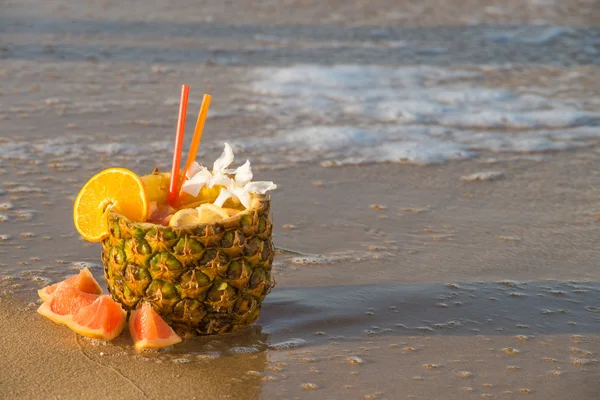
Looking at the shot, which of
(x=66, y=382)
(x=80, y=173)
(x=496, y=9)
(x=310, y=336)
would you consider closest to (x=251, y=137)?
(x=80, y=173)

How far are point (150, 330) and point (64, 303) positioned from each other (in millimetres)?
459

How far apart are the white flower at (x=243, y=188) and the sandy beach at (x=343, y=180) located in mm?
559

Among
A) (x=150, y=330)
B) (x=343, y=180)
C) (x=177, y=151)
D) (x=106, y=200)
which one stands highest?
(x=177, y=151)

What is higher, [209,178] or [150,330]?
[209,178]

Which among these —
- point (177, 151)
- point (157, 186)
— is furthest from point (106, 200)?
point (177, 151)

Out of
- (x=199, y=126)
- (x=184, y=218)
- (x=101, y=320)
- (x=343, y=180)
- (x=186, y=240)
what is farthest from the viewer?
Answer: (x=343, y=180)

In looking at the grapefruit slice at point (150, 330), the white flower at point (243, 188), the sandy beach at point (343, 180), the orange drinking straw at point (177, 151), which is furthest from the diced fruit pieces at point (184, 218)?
the sandy beach at point (343, 180)

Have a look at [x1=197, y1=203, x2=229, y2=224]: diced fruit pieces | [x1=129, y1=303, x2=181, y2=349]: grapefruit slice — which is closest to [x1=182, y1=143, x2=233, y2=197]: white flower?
[x1=197, y1=203, x2=229, y2=224]: diced fruit pieces

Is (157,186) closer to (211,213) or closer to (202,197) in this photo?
(202,197)

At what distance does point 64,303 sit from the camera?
3518 millimetres

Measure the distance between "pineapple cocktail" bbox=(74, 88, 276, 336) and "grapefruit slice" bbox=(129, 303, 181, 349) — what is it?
0.09ft

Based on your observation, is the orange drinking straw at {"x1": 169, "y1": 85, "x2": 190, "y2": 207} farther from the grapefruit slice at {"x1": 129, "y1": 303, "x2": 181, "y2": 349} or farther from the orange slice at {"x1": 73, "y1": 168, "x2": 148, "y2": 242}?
the grapefruit slice at {"x1": 129, "y1": 303, "x2": 181, "y2": 349}

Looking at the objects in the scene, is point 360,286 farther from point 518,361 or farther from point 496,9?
point 496,9

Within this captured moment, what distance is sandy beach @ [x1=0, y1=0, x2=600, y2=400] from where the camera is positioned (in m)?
3.29
